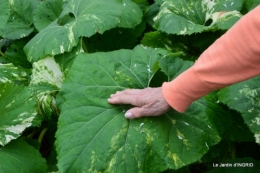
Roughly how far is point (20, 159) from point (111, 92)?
0.65 metres

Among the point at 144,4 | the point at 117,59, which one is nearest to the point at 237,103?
the point at 117,59

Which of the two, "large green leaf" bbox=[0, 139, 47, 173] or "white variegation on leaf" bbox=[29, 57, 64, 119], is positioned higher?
"white variegation on leaf" bbox=[29, 57, 64, 119]

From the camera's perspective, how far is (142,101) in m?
1.53

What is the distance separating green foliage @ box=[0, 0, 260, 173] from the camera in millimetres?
1535

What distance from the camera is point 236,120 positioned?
1954mm

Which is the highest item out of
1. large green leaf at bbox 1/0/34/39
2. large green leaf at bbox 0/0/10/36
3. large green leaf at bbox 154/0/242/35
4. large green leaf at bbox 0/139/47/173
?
large green leaf at bbox 0/0/10/36

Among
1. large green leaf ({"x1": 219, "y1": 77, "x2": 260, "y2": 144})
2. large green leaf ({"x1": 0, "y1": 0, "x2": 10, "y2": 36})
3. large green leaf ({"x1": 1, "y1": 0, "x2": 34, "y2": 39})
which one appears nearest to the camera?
large green leaf ({"x1": 219, "y1": 77, "x2": 260, "y2": 144})

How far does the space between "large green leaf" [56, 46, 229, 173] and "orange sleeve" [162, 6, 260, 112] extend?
11.2 inches

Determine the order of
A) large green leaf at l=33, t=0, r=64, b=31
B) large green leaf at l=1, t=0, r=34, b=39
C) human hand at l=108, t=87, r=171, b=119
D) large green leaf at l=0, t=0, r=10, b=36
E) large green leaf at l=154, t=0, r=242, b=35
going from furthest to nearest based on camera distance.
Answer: large green leaf at l=1, t=0, r=34, b=39
large green leaf at l=33, t=0, r=64, b=31
large green leaf at l=0, t=0, r=10, b=36
large green leaf at l=154, t=0, r=242, b=35
human hand at l=108, t=87, r=171, b=119

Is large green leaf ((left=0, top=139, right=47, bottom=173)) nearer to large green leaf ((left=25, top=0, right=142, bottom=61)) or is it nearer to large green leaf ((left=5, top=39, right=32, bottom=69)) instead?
large green leaf ((left=25, top=0, right=142, bottom=61))

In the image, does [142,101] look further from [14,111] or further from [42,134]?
[42,134]

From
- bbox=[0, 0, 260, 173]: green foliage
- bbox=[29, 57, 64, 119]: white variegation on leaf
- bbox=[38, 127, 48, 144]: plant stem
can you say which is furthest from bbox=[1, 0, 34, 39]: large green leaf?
bbox=[38, 127, 48, 144]: plant stem

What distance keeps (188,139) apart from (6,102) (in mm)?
1033

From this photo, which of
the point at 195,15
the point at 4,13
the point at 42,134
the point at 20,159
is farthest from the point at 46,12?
the point at 20,159
